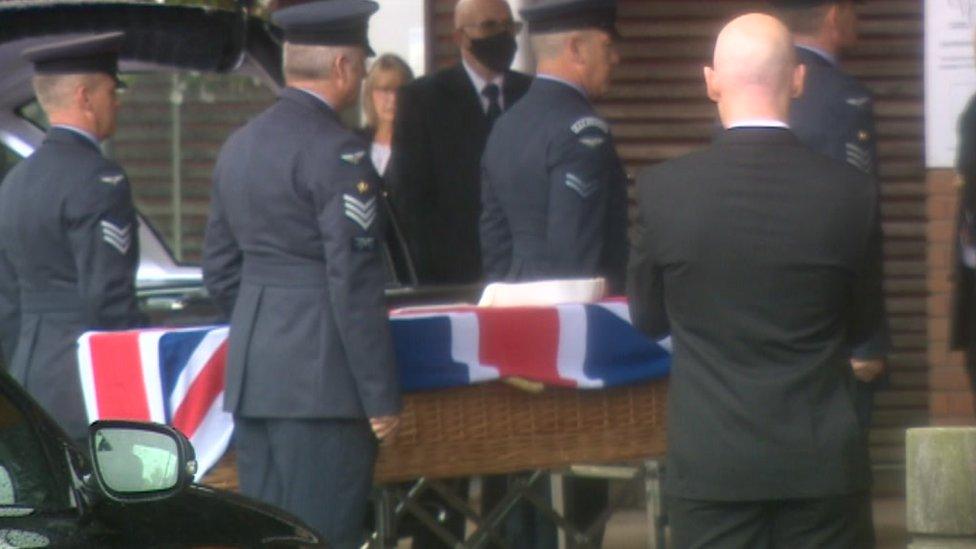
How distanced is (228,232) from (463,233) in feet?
7.02

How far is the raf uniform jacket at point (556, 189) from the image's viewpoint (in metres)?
7.23

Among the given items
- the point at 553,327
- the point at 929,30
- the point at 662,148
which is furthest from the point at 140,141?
the point at 553,327

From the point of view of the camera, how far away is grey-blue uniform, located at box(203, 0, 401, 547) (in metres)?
6.33

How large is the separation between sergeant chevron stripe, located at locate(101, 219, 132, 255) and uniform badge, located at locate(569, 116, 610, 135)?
1.29 meters

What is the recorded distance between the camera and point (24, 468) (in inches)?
161

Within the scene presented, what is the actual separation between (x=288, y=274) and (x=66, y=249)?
1.01m

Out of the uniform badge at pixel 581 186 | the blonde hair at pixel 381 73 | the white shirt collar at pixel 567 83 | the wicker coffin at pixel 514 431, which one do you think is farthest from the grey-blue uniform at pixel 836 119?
the blonde hair at pixel 381 73

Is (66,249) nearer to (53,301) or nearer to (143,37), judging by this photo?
(53,301)

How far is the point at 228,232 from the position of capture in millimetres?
6797

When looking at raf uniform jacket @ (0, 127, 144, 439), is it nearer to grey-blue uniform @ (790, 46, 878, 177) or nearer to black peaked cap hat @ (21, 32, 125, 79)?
black peaked cap hat @ (21, 32, 125, 79)

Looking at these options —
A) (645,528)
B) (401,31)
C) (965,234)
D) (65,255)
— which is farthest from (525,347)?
(401,31)

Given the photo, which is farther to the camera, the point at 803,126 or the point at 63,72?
the point at 63,72

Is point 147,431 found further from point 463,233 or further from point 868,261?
point 463,233

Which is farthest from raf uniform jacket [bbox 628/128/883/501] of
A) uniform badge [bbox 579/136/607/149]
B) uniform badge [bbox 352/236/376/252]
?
uniform badge [bbox 579/136/607/149]
